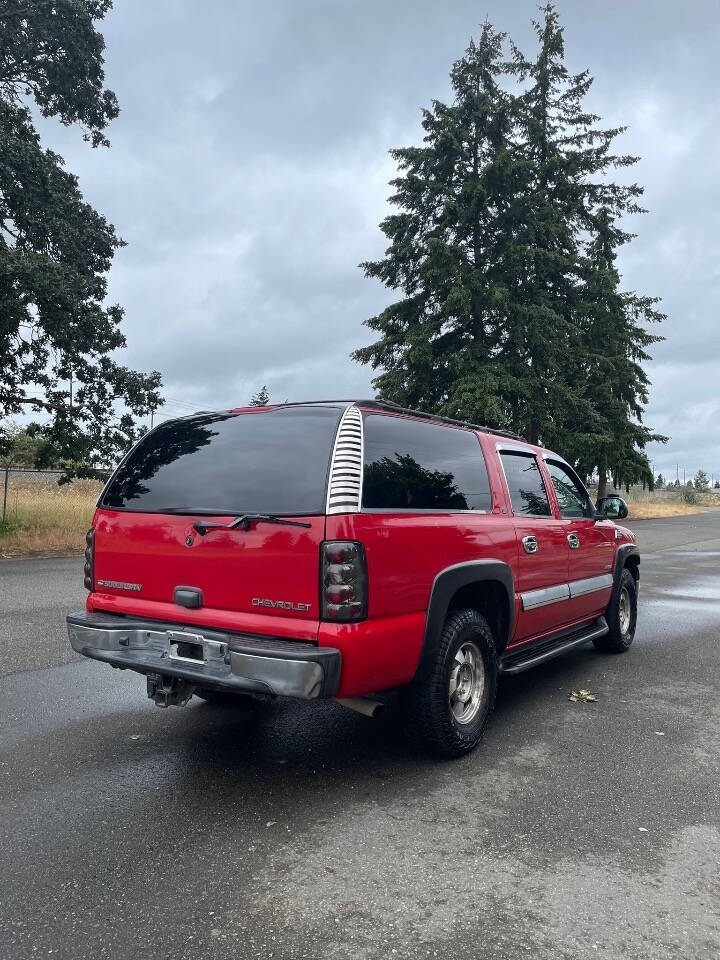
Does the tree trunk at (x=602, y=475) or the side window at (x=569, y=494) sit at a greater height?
the tree trunk at (x=602, y=475)

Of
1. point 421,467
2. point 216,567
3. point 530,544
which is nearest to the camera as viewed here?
point 216,567

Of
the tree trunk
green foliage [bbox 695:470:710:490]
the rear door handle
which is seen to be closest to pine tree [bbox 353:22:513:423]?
the tree trunk

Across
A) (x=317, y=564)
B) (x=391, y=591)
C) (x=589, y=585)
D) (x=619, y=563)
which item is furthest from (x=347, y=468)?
(x=619, y=563)

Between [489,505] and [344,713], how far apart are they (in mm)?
1747

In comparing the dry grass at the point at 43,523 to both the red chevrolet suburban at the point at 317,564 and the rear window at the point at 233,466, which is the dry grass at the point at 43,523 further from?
the red chevrolet suburban at the point at 317,564

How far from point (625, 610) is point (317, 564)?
4.71m

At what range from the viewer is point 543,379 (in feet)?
92.4

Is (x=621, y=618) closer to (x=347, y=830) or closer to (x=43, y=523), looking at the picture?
(x=347, y=830)

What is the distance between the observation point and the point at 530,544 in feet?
16.1

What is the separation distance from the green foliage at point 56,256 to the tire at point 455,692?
14123 millimetres

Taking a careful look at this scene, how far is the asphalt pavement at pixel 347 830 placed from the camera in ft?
8.20

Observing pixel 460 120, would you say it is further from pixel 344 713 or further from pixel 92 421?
pixel 344 713

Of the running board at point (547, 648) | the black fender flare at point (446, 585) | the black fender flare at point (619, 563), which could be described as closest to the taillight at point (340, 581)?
the black fender flare at point (446, 585)

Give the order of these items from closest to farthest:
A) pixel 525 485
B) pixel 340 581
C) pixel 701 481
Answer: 1. pixel 340 581
2. pixel 525 485
3. pixel 701 481
